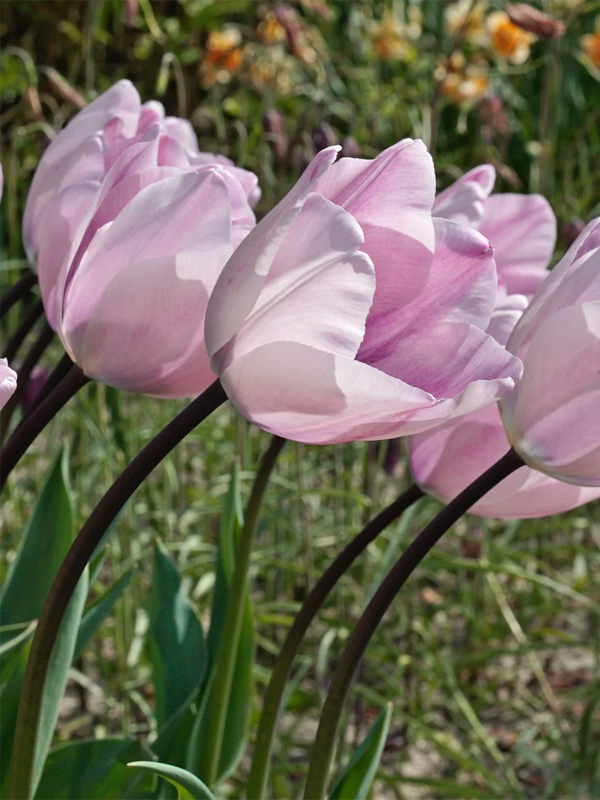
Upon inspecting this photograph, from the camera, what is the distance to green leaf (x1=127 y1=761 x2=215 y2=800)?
407mm

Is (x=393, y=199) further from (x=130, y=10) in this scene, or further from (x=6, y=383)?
(x=130, y=10)

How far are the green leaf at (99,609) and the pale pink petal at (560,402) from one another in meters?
0.36

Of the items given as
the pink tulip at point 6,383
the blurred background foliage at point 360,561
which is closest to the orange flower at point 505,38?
the blurred background foliage at point 360,561

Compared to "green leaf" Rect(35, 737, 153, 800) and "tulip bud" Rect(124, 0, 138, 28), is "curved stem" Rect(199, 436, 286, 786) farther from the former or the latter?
"tulip bud" Rect(124, 0, 138, 28)

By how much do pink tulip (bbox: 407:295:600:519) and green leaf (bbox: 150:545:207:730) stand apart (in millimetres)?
237

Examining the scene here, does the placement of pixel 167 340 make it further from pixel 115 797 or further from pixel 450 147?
pixel 450 147

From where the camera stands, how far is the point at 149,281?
42 cm

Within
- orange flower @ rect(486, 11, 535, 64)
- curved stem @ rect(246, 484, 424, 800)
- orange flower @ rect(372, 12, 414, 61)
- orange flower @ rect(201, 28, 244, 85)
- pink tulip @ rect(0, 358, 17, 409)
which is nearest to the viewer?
pink tulip @ rect(0, 358, 17, 409)

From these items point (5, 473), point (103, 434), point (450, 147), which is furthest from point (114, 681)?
point (450, 147)

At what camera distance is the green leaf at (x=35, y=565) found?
0.66 meters

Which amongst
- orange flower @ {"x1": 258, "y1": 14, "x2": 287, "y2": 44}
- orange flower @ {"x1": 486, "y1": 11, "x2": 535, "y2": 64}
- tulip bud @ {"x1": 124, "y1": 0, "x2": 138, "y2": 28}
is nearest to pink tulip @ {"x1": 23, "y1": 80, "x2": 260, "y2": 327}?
tulip bud @ {"x1": 124, "y1": 0, "x2": 138, "y2": 28}

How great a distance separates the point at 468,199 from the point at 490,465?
14cm

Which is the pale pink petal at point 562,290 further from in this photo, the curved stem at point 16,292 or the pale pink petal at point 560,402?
the curved stem at point 16,292

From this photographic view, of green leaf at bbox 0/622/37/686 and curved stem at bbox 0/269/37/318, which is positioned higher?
curved stem at bbox 0/269/37/318
